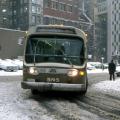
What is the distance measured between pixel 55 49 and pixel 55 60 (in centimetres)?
50

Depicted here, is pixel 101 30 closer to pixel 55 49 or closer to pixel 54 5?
pixel 54 5

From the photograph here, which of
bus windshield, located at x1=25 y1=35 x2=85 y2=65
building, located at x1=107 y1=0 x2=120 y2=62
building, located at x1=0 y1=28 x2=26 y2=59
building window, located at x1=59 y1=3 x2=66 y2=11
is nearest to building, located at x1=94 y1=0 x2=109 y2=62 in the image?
building, located at x1=107 y1=0 x2=120 y2=62

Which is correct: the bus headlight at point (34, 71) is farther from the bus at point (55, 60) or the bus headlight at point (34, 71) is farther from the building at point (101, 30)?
the building at point (101, 30)

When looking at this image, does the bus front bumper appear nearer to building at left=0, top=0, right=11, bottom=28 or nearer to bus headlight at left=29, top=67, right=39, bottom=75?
bus headlight at left=29, top=67, right=39, bottom=75

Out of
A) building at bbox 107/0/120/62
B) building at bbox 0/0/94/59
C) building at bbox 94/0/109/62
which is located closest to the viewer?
building at bbox 0/0/94/59

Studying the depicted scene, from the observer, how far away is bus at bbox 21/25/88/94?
1670cm

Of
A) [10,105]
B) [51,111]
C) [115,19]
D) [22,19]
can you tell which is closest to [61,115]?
[51,111]

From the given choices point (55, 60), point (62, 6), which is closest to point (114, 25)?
point (62, 6)

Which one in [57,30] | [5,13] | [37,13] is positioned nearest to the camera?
[57,30]

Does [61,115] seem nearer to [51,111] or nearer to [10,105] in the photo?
[51,111]

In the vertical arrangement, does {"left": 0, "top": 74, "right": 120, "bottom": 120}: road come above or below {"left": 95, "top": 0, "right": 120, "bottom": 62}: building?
below

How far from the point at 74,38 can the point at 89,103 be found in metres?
2.70

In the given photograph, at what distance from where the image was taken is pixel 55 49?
17.2m

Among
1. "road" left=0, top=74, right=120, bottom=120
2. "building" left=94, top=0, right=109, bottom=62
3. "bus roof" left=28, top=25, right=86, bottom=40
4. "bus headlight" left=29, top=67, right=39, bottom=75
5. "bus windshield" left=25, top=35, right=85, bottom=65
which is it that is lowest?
"road" left=0, top=74, right=120, bottom=120
